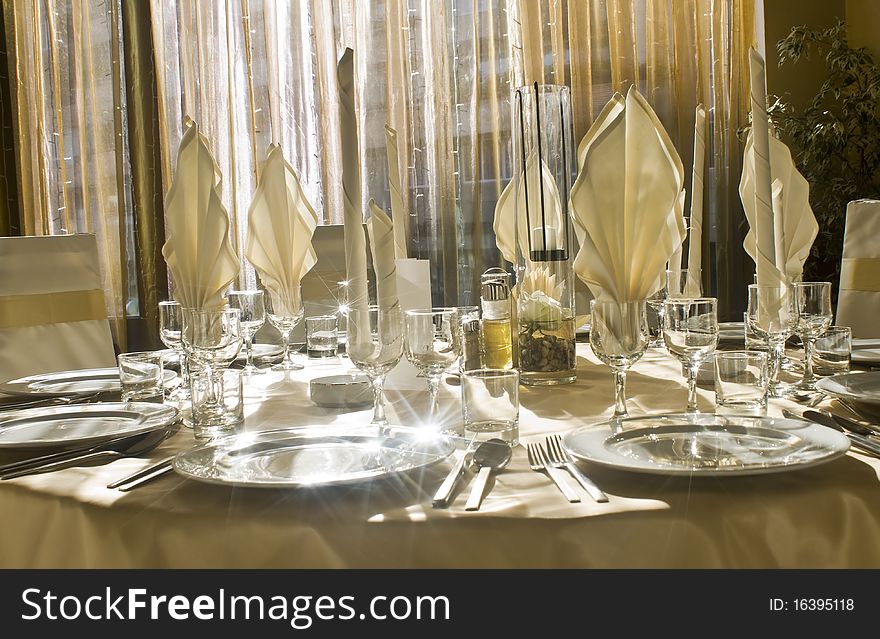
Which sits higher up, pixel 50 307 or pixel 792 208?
pixel 792 208

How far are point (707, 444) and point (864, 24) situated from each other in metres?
3.61

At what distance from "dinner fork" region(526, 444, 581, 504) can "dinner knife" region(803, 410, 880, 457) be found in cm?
32

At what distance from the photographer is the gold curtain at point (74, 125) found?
179 inches

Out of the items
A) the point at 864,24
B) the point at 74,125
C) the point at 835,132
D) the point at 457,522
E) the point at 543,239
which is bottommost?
the point at 457,522

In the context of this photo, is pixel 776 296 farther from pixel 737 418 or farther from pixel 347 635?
pixel 347 635

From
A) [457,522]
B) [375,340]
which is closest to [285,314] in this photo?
[375,340]

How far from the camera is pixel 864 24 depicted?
12.5ft

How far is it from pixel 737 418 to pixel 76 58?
179 inches

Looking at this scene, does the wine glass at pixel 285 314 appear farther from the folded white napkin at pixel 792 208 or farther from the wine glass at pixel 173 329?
the folded white napkin at pixel 792 208

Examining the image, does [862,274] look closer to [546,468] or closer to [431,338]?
[431,338]

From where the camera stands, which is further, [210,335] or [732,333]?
[732,333]

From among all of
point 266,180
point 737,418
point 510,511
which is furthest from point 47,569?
point 266,180

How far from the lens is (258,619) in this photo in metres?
0.80

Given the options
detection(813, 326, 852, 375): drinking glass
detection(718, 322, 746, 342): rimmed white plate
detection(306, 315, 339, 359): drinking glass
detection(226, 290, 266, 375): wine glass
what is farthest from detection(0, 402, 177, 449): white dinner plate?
detection(718, 322, 746, 342): rimmed white plate
